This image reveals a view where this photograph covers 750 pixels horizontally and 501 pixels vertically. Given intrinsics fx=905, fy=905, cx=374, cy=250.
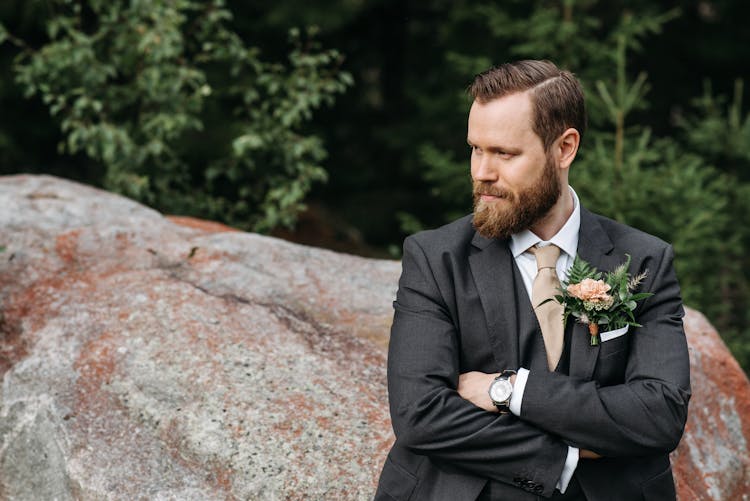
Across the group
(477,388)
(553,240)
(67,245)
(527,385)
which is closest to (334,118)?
(67,245)

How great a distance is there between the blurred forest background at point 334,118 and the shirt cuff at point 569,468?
3731 mm

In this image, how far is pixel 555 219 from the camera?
280 cm

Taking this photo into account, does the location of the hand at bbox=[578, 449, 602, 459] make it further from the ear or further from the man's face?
the ear

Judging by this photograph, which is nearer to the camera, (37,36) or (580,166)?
(580,166)

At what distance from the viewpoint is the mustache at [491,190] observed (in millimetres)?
2654

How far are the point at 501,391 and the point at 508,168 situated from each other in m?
0.64

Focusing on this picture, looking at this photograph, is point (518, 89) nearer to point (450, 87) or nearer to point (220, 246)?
point (220, 246)

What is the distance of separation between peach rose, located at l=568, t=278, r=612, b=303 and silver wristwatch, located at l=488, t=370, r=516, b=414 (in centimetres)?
31

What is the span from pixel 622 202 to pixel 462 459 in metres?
3.99

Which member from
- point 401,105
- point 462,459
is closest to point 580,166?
point 462,459

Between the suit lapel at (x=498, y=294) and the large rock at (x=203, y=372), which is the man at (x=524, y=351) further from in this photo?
the large rock at (x=203, y=372)

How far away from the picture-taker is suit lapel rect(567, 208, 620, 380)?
263 centimetres

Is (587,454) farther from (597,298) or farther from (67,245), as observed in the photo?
(67,245)

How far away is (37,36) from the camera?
9.34m
